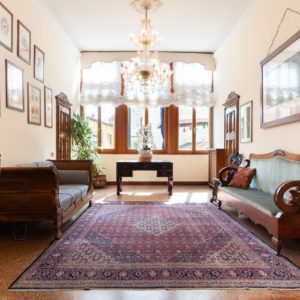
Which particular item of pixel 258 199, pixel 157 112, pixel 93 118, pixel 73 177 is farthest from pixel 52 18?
pixel 258 199

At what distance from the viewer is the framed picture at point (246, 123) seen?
5.14 meters

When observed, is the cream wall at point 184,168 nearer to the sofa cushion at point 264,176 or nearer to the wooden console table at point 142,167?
the wooden console table at point 142,167

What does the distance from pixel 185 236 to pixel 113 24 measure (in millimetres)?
4574

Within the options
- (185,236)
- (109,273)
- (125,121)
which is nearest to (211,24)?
(125,121)

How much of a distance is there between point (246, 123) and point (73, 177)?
3.25 meters

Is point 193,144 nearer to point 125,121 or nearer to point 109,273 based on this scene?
point 125,121

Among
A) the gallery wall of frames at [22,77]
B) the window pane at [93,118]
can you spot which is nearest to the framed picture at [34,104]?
the gallery wall of frames at [22,77]

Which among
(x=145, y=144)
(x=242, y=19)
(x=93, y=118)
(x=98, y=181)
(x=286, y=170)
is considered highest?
(x=242, y=19)

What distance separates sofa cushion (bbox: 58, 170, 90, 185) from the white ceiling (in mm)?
2954

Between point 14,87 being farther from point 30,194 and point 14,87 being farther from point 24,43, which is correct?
point 30,194

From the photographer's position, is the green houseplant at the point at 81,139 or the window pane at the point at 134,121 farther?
the window pane at the point at 134,121

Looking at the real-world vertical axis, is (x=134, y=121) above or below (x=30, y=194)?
above

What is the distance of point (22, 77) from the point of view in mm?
4336

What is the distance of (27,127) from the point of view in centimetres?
454
